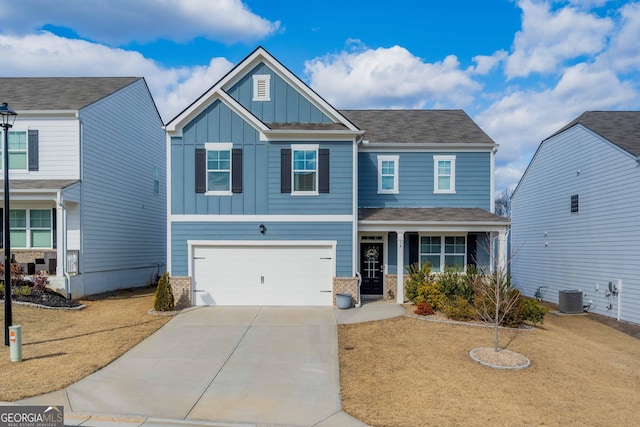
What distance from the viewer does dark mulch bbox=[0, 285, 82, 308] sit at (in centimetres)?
1356

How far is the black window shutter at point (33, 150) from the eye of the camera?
53.6ft

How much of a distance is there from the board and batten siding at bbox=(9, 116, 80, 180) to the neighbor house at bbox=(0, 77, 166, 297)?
0.11ft

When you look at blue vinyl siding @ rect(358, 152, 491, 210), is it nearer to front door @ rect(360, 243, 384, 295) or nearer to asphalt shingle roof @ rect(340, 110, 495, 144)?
asphalt shingle roof @ rect(340, 110, 495, 144)

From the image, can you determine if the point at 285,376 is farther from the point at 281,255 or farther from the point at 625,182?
the point at 625,182

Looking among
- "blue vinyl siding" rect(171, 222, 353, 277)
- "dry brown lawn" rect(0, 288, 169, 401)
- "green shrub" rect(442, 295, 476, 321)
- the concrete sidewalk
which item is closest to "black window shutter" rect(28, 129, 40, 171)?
"dry brown lawn" rect(0, 288, 169, 401)

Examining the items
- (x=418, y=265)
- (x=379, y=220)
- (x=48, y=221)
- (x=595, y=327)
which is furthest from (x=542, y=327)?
(x=48, y=221)

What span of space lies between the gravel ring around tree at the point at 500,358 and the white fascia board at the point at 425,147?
9.47 meters

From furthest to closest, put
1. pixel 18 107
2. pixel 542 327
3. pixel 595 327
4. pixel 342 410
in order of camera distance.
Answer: pixel 18 107 → pixel 595 327 → pixel 542 327 → pixel 342 410

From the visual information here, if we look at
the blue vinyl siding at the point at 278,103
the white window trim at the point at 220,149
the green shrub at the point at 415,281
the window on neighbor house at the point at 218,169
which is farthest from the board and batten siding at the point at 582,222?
the window on neighbor house at the point at 218,169

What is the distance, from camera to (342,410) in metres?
7.04

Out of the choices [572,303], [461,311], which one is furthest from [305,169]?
[572,303]

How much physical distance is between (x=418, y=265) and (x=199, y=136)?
A: 9.45 metres

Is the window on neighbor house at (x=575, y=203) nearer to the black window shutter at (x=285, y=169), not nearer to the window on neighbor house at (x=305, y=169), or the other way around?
the window on neighbor house at (x=305, y=169)

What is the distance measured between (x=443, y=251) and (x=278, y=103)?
28.5 feet
